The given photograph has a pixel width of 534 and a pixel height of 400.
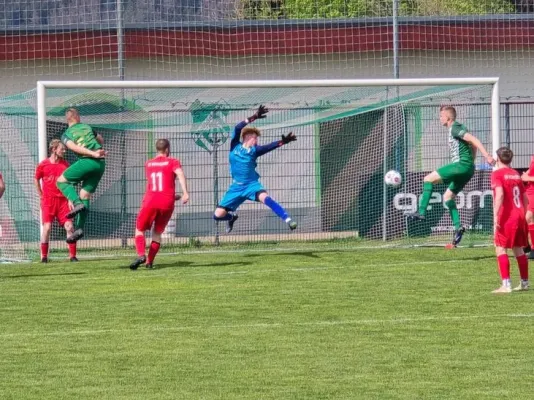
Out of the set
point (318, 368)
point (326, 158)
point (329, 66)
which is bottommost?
point (318, 368)

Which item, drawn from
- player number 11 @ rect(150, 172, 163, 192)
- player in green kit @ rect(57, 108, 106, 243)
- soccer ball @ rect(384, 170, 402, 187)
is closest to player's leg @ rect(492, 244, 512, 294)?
player number 11 @ rect(150, 172, 163, 192)

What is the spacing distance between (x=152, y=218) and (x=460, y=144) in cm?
461

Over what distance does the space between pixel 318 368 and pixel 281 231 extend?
12.3 meters

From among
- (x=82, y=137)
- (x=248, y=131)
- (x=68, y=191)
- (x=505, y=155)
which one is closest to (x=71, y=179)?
(x=68, y=191)

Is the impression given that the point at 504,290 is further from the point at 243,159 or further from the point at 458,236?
the point at 243,159

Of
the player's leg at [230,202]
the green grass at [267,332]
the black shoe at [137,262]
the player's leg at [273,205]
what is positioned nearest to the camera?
the green grass at [267,332]

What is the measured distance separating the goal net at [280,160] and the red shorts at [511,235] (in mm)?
6418

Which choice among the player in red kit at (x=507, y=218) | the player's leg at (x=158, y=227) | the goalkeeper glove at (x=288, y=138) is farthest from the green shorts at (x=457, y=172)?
the player in red kit at (x=507, y=218)

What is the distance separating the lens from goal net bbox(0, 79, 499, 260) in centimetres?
2061

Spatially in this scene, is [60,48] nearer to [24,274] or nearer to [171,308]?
[24,274]

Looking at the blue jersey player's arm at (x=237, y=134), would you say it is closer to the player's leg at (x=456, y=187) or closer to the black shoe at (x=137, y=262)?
the black shoe at (x=137, y=262)

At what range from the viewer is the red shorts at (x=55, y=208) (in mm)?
19359

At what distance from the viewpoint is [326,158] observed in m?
22.0

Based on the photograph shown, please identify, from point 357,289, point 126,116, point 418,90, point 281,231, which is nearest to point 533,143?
point 418,90
